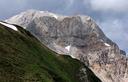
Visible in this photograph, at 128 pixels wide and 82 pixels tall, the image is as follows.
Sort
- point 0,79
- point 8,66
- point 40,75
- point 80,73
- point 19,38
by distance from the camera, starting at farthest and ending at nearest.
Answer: point 80,73, point 19,38, point 40,75, point 8,66, point 0,79

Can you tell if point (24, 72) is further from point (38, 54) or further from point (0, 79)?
point (38, 54)

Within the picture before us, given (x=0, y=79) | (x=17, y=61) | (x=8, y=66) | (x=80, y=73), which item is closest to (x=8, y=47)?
(x=17, y=61)

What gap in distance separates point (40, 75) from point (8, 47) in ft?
41.3

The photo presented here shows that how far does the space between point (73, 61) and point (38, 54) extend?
42.8 meters

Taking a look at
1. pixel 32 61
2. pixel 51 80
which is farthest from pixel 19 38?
pixel 51 80

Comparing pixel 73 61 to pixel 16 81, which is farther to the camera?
pixel 73 61

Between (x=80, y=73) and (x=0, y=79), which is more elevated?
(x=80, y=73)

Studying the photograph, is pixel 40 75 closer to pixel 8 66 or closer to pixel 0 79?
pixel 8 66

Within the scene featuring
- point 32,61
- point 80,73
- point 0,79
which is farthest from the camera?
point 80,73

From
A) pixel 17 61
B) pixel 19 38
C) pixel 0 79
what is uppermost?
pixel 19 38

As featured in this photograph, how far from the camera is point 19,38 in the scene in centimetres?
12812

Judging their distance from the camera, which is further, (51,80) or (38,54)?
(38,54)

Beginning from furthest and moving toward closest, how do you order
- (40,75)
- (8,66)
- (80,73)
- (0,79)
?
(80,73) → (40,75) → (8,66) → (0,79)

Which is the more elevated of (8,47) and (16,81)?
(8,47)
